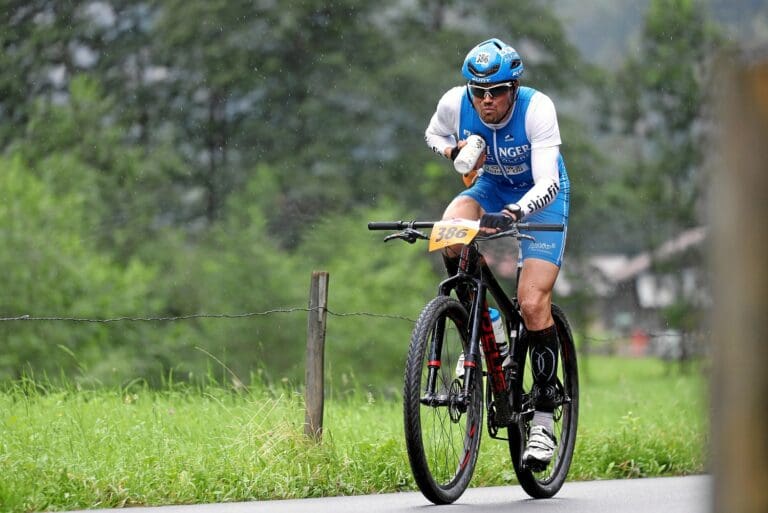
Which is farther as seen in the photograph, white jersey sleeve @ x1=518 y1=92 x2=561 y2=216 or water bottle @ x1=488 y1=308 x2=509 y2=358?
water bottle @ x1=488 y1=308 x2=509 y2=358

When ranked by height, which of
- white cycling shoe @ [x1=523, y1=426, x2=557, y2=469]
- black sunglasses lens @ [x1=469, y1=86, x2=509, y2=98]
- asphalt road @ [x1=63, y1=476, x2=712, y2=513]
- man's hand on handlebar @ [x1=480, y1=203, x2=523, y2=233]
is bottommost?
asphalt road @ [x1=63, y1=476, x2=712, y2=513]

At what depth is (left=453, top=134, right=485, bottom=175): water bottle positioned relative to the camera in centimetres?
691

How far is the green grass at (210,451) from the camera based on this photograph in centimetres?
665

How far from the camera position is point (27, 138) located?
3806 centimetres

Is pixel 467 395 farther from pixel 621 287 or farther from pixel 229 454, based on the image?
pixel 621 287

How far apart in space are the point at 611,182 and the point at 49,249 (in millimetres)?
16994

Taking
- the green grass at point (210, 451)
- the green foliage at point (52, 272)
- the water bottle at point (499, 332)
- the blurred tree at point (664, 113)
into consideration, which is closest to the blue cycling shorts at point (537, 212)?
the water bottle at point (499, 332)

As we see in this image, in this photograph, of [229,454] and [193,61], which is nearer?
[229,454]

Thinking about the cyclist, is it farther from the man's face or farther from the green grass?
the green grass

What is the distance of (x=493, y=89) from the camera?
6844 millimetres

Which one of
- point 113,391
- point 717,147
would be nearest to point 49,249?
point 113,391

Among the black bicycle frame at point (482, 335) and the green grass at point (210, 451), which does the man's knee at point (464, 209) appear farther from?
the green grass at point (210, 451)

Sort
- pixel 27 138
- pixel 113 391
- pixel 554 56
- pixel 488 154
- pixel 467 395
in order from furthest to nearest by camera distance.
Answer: pixel 554 56 → pixel 27 138 → pixel 113 391 → pixel 488 154 → pixel 467 395

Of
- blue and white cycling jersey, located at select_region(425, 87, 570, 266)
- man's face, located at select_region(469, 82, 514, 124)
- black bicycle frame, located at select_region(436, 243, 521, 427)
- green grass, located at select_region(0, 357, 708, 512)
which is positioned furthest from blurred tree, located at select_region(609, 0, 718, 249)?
black bicycle frame, located at select_region(436, 243, 521, 427)
